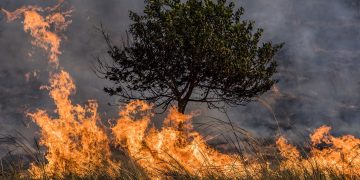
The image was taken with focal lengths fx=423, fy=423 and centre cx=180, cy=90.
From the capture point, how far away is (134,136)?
69.9 feet

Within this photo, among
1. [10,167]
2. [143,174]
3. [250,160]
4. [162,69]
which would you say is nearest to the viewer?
[250,160]

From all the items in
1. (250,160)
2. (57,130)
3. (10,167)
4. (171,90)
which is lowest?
(250,160)

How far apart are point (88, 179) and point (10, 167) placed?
1.30 m

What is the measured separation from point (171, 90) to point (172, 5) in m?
5.14

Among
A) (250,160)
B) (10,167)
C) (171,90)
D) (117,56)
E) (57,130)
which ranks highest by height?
(117,56)

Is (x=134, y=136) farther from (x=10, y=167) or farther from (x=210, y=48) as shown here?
(x=10, y=167)

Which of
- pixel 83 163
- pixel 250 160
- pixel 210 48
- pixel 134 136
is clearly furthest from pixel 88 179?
pixel 210 48

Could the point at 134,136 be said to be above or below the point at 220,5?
below

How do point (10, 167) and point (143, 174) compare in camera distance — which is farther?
point (10, 167)

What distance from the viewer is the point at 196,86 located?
25.4 m

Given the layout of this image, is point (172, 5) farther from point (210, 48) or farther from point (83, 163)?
point (83, 163)

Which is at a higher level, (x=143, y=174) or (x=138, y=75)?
(x=138, y=75)

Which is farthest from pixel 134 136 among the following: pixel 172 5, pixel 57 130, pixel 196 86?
pixel 172 5

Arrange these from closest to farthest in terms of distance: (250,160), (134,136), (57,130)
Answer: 1. (250,160)
2. (57,130)
3. (134,136)
